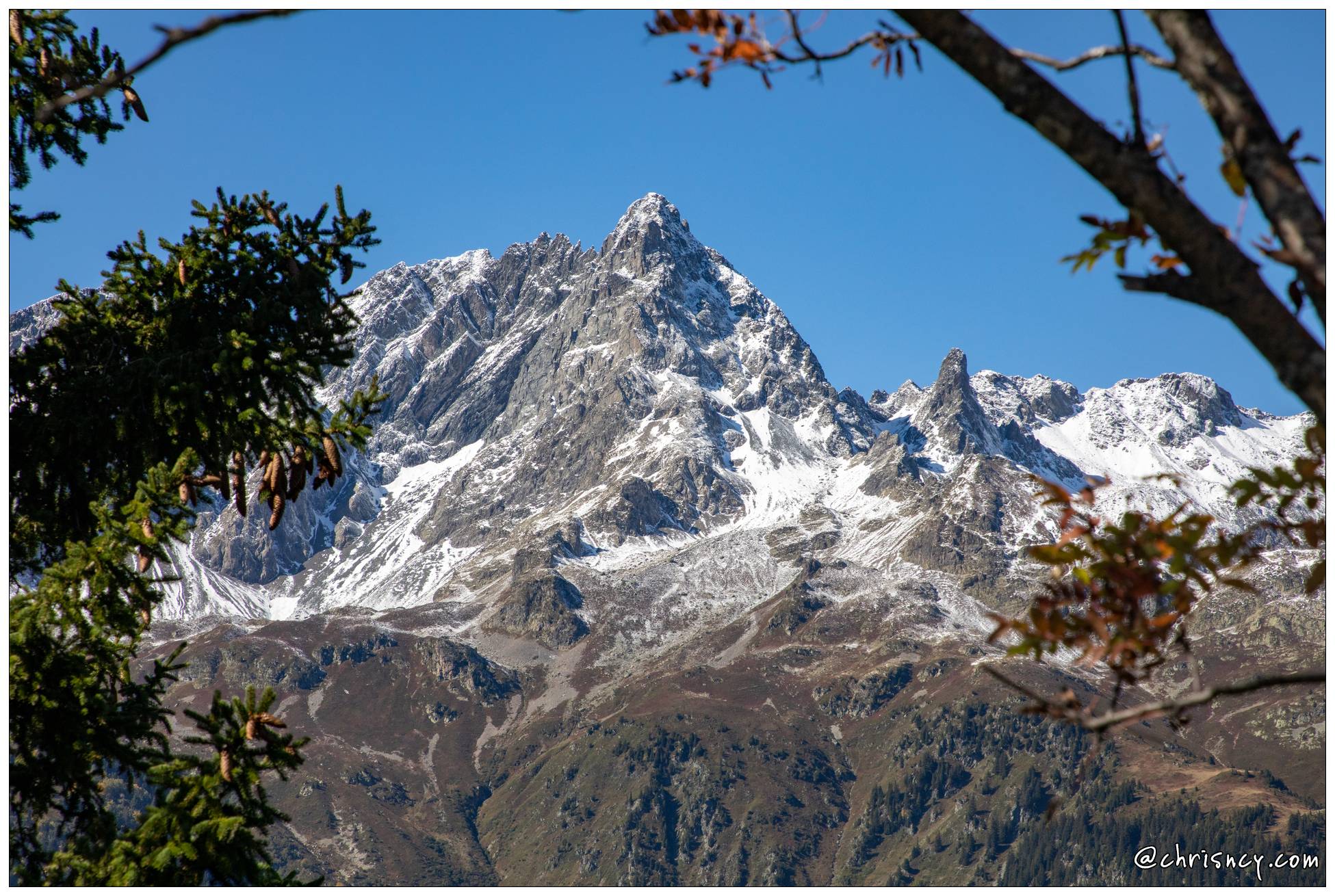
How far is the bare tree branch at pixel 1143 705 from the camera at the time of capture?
13.0 ft

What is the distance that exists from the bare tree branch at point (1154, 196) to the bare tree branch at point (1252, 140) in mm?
155

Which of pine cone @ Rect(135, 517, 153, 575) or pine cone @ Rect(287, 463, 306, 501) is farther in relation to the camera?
pine cone @ Rect(287, 463, 306, 501)

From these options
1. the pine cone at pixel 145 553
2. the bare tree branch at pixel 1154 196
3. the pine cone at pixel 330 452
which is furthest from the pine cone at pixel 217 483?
the bare tree branch at pixel 1154 196

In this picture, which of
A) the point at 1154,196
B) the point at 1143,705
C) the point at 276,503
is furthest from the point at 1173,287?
the point at 276,503

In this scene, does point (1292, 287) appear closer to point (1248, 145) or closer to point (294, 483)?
point (1248, 145)

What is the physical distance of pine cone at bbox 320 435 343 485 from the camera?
11297 millimetres

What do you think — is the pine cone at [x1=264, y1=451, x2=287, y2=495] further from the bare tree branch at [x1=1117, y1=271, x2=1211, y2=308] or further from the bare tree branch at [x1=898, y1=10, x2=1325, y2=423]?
the bare tree branch at [x1=1117, y1=271, x2=1211, y2=308]

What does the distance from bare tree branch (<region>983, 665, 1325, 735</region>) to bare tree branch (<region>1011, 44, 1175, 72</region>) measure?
2.34 metres

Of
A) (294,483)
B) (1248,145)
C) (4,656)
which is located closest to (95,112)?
(294,483)

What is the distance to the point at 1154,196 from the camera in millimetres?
4203

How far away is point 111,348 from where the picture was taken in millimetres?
11680

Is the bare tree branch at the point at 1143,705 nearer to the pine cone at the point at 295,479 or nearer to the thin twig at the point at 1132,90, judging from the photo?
the thin twig at the point at 1132,90

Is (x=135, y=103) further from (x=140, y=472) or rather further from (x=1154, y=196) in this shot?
(x=1154, y=196)

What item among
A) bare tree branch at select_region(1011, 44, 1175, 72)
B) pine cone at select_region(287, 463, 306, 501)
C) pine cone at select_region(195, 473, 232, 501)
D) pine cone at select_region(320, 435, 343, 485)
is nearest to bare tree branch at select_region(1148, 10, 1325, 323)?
bare tree branch at select_region(1011, 44, 1175, 72)
